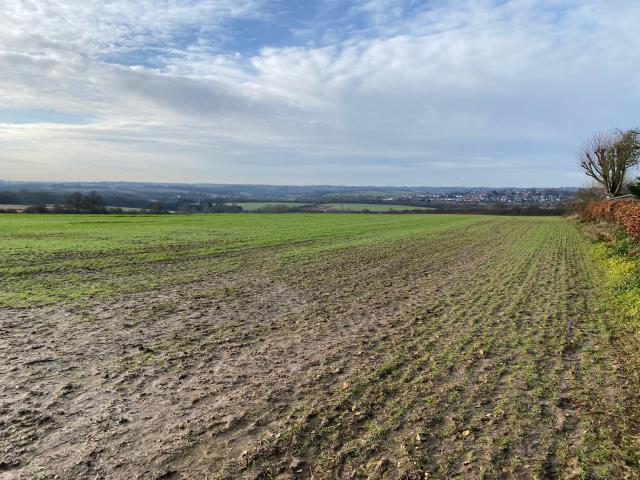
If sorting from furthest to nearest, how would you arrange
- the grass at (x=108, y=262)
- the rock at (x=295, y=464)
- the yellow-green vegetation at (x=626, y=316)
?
the grass at (x=108, y=262), the yellow-green vegetation at (x=626, y=316), the rock at (x=295, y=464)

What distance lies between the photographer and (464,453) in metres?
4.60

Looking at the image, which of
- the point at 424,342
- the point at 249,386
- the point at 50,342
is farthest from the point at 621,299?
the point at 50,342

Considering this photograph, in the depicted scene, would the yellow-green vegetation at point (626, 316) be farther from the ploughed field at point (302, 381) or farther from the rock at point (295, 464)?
the rock at point (295, 464)

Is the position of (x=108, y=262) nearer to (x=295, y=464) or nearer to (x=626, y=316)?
(x=295, y=464)

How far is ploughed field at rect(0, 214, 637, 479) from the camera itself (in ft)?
14.7

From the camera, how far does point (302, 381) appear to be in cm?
646

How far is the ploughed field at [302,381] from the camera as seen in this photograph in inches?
177

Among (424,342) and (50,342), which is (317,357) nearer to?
(424,342)

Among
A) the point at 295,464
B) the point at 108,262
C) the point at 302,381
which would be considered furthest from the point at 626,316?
the point at 108,262

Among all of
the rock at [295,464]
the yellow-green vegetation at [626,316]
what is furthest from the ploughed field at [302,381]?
the yellow-green vegetation at [626,316]

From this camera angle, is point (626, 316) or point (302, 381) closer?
point (302, 381)

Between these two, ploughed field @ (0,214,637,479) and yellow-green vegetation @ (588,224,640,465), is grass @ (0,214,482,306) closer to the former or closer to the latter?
ploughed field @ (0,214,637,479)

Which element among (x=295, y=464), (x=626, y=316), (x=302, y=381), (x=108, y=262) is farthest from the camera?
(x=108, y=262)

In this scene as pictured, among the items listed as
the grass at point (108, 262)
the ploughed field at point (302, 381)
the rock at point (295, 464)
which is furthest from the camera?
the grass at point (108, 262)
